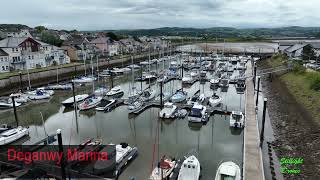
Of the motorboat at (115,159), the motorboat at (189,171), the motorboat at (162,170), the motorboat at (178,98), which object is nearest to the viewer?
the motorboat at (189,171)

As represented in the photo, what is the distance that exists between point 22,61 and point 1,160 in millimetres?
45344

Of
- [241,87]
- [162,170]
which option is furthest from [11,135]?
[241,87]

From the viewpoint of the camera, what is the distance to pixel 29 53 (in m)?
63.3

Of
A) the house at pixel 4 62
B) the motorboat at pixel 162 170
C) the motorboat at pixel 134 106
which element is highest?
the house at pixel 4 62

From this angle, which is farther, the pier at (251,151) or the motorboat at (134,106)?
the motorboat at (134,106)

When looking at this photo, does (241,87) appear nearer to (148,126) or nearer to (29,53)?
(148,126)

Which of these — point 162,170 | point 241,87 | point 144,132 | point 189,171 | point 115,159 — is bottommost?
point 144,132

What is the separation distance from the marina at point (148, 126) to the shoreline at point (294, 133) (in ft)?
12.6

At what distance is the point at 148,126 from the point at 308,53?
214 feet

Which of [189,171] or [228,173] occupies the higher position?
[228,173]

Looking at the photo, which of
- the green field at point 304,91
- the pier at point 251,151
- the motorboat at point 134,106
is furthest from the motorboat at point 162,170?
the green field at point 304,91

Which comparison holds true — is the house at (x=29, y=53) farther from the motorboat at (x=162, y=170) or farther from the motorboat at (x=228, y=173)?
the motorboat at (x=228, y=173)

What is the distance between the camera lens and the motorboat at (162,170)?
61.9 feet

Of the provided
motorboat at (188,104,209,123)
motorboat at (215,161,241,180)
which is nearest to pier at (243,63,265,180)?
motorboat at (215,161,241,180)
